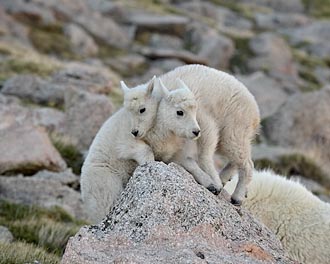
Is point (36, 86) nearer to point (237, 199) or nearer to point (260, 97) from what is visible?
point (260, 97)

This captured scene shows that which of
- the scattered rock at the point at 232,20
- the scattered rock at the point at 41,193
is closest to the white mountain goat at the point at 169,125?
the scattered rock at the point at 41,193

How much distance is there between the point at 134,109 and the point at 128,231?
133cm

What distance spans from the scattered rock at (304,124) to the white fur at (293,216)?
491 inches

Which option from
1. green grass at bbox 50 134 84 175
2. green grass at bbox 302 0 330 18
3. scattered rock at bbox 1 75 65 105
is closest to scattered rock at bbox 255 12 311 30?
green grass at bbox 302 0 330 18

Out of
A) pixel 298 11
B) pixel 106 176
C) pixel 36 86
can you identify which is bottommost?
pixel 298 11

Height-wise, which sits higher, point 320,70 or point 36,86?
point 36,86

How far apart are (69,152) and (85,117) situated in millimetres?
1888

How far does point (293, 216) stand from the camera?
866 cm

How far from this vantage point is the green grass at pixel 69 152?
1502cm

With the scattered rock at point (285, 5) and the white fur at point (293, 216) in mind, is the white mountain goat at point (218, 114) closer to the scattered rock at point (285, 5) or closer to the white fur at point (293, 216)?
the white fur at point (293, 216)

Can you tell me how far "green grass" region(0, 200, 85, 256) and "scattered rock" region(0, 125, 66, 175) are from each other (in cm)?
139

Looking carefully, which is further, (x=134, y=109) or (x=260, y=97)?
(x=260, y=97)

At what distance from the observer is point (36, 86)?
21.7m

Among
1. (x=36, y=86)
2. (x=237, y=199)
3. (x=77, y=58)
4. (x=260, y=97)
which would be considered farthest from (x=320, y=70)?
(x=237, y=199)
